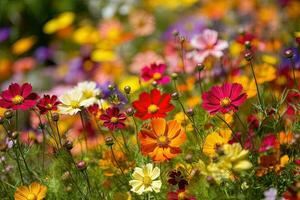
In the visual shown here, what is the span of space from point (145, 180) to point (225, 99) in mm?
279

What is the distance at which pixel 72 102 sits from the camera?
1.61m

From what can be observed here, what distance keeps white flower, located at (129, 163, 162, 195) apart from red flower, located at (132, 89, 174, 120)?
18 cm

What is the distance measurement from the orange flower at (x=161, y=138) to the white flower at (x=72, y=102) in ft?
0.74

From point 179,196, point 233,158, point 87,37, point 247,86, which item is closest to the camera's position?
point 233,158

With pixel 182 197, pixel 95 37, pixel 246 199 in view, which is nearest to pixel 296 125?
pixel 246 199

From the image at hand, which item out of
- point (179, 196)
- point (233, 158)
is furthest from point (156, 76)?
point (233, 158)

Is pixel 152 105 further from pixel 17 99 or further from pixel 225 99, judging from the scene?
pixel 17 99

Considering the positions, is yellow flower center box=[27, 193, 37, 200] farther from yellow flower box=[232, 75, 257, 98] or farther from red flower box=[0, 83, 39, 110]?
yellow flower box=[232, 75, 257, 98]

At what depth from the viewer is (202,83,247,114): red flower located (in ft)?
4.72

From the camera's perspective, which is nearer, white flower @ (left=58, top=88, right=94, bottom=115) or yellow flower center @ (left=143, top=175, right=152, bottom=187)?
yellow flower center @ (left=143, top=175, right=152, bottom=187)

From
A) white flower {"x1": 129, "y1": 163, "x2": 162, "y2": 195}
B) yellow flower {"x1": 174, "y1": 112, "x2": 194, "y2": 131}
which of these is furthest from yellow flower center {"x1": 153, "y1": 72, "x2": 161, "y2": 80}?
white flower {"x1": 129, "y1": 163, "x2": 162, "y2": 195}

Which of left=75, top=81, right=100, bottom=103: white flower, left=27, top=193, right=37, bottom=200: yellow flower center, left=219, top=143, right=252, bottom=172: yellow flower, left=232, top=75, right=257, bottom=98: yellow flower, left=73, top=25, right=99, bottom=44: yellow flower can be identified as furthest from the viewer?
left=73, top=25, right=99, bottom=44: yellow flower

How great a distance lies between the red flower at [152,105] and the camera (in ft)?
5.06

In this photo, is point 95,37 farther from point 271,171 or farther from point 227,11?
point 271,171
